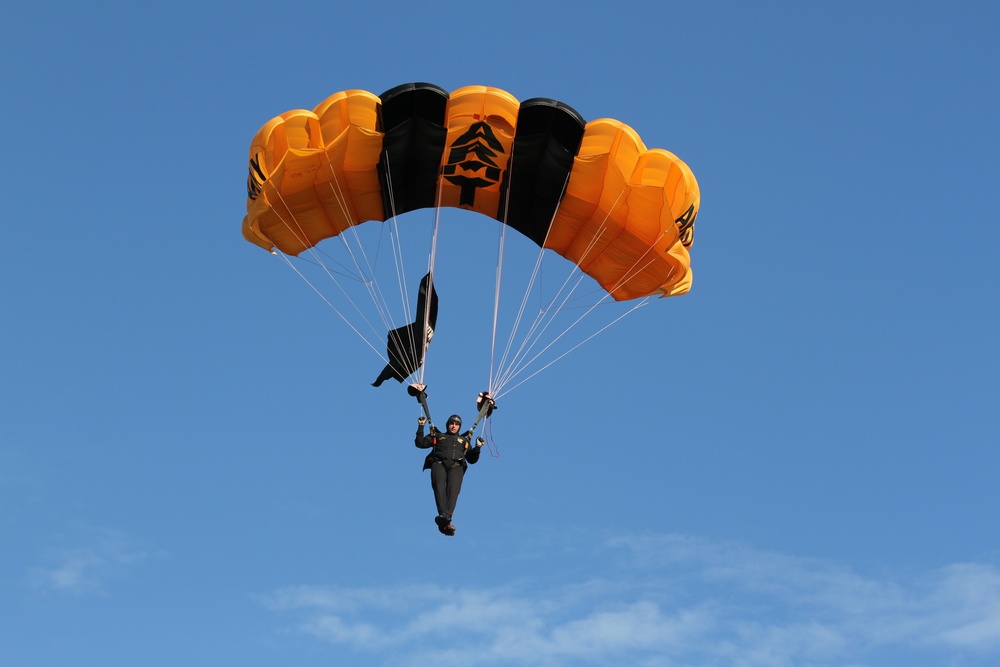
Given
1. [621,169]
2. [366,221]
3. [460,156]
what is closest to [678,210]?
[621,169]

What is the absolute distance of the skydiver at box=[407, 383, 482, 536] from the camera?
18.5 meters

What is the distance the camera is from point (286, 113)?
19.5m

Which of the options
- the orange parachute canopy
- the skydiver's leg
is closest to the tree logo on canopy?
the orange parachute canopy

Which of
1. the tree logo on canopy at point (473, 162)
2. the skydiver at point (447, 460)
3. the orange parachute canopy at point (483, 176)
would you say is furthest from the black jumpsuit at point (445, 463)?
the tree logo on canopy at point (473, 162)

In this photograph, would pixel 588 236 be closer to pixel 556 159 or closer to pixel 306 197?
pixel 556 159

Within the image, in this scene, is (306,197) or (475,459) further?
(306,197)

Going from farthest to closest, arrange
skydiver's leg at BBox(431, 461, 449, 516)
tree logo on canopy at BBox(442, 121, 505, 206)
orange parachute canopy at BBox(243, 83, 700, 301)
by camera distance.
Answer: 1. tree logo on canopy at BBox(442, 121, 505, 206)
2. orange parachute canopy at BBox(243, 83, 700, 301)
3. skydiver's leg at BBox(431, 461, 449, 516)

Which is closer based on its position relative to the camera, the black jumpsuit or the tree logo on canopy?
the black jumpsuit

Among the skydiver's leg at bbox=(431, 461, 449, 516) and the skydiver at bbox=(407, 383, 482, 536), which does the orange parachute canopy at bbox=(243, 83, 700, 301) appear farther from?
the skydiver's leg at bbox=(431, 461, 449, 516)

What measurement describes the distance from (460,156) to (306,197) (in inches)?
78.6

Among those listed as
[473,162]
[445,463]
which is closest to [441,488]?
[445,463]

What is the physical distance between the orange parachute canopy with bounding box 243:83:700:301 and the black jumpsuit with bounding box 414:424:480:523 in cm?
309

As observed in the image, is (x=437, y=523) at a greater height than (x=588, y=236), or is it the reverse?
(x=588, y=236)

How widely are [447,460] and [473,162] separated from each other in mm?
4050
